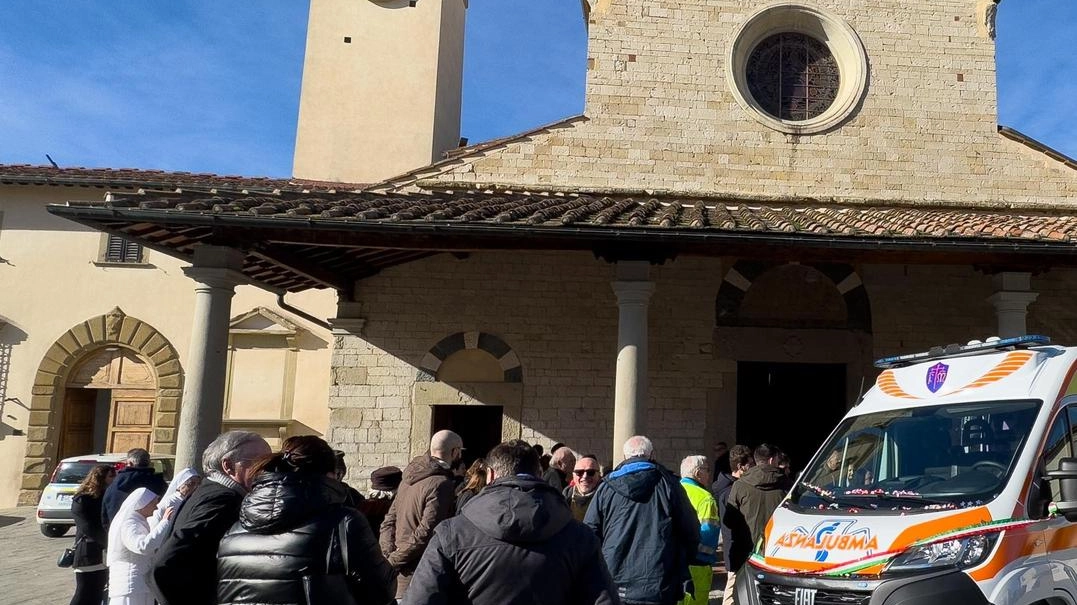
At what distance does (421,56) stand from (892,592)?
1744 centimetres

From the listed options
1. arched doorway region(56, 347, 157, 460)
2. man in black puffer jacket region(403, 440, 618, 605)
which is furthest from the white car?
man in black puffer jacket region(403, 440, 618, 605)

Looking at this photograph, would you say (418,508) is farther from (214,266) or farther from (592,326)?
(592,326)

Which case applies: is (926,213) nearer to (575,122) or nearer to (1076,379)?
(575,122)

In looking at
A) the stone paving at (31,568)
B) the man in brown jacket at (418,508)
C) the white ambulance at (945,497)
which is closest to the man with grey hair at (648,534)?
the white ambulance at (945,497)

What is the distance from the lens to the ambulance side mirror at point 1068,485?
3422mm

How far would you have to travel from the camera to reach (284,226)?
718 cm

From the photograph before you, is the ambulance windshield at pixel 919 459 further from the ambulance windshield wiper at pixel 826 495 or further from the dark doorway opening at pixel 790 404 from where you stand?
the dark doorway opening at pixel 790 404

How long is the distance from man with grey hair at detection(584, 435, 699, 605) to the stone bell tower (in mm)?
14943

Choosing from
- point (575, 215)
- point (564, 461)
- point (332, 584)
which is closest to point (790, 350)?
point (575, 215)

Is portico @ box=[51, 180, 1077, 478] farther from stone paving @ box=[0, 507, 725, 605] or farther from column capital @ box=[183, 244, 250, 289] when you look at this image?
stone paving @ box=[0, 507, 725, 605]

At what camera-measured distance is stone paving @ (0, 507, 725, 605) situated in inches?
292

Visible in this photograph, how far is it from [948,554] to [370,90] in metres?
17.2

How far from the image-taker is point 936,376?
14.6ft

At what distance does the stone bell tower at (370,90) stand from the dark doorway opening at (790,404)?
10308 millimetres
